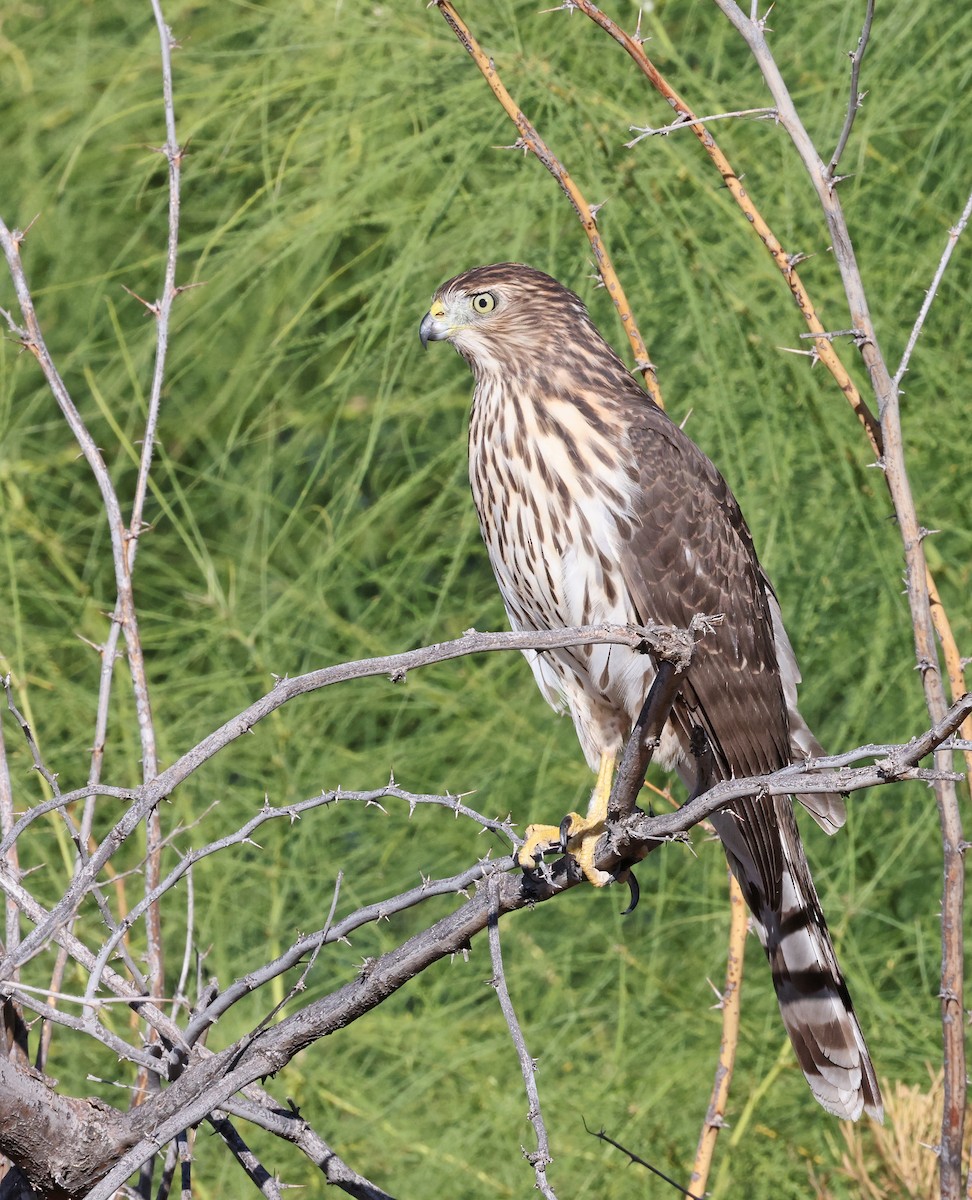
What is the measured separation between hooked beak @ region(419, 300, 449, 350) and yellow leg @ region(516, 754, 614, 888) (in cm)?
99

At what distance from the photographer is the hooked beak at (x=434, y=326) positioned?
310 centimetres

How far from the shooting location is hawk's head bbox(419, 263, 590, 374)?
10.2ft

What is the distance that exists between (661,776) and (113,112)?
2.81m

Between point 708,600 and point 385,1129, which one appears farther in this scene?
point 385,1129

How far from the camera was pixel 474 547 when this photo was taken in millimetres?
4395

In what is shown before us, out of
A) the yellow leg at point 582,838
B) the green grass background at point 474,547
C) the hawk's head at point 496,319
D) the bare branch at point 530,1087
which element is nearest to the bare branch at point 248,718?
the bare branch at point 530,1087

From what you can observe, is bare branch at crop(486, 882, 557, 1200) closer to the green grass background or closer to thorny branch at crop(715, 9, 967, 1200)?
thorny branch at crop(715, 9, 967, 1200)

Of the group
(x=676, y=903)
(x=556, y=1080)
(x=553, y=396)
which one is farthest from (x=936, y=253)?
(x=556, y=1080)

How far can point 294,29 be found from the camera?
4535 millimetres

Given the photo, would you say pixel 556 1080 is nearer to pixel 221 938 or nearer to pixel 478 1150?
pixel 478 1150

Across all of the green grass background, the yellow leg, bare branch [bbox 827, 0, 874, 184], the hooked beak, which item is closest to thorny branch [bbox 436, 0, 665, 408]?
bare branch [bbox 827, 0, 874, 184]

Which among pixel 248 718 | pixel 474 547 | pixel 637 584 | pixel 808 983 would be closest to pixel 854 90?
pixel 637 584

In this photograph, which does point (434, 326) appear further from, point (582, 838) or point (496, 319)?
point (582, 838)

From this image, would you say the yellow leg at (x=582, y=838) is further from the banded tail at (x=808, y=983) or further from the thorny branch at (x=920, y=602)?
the thorny branch at (x=920, y=602)
